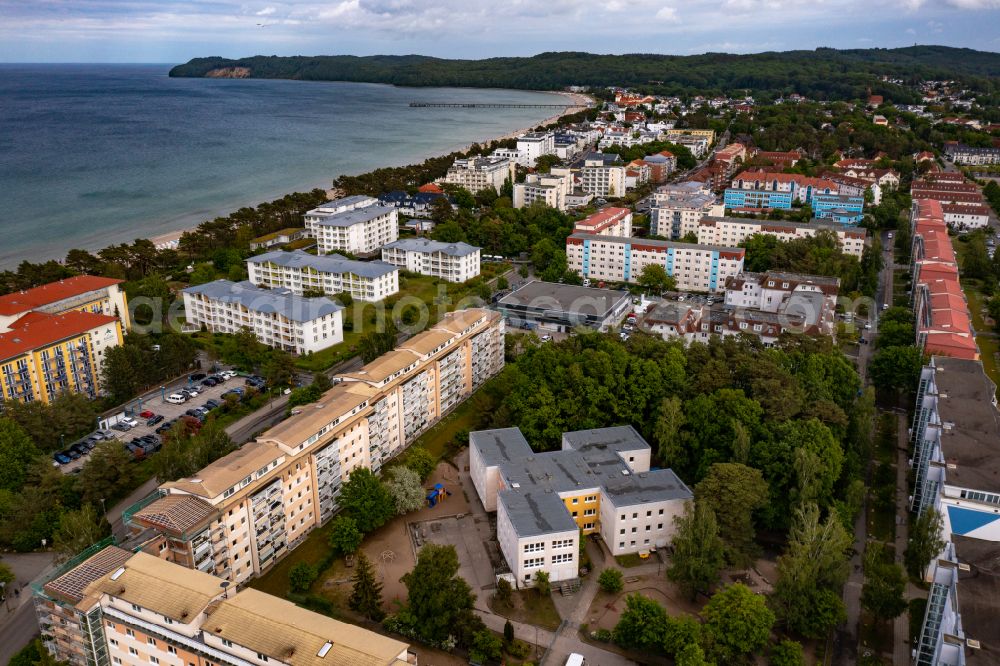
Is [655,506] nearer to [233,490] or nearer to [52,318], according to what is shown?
[233,490]

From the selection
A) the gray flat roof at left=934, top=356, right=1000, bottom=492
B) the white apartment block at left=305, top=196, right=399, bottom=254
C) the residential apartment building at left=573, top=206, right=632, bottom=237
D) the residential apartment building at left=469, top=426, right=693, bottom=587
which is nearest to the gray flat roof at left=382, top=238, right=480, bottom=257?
the white apartment block at left=305, top=196, right=399, bottom=254

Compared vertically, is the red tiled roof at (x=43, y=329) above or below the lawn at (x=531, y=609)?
above

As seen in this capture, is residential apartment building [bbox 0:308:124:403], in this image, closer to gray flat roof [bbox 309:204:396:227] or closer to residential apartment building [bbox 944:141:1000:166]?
gray flat roof [bbox 309:204:396:227]

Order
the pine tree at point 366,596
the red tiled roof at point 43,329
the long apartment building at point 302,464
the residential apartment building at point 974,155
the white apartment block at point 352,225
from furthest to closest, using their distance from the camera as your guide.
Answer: the residential apartment building at point 974,155 → the white apartment block at point 352,225 → the red tiled roof at point 43,329 → the pine tree at point 366,596 → the long apartment building at point 302,464

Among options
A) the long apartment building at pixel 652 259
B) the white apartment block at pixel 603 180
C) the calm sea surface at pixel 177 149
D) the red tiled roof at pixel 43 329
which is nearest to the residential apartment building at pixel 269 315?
the red tiled roof at pixel 43 329

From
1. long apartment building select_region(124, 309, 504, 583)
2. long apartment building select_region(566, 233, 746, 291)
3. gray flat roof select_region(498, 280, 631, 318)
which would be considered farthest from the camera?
long apartment building select_region(566, 233, 746, 291)

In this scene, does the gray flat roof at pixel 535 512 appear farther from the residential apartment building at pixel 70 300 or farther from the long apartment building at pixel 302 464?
the residential apartment building at pixel 70 300

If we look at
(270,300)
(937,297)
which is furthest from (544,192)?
(937,297)
